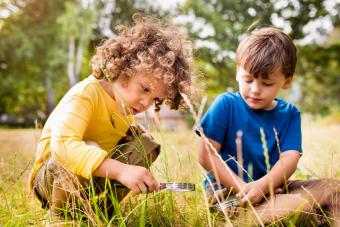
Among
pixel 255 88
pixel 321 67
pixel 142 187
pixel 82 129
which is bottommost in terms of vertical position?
pixel 321 67

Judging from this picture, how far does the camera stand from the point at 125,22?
1438 cm

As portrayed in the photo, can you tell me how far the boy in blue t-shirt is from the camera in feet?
6.54

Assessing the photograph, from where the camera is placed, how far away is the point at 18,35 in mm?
17844

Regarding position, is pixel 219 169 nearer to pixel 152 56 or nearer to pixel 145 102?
pixel 145 102

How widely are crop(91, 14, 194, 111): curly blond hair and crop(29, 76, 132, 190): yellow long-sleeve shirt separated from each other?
0.13m

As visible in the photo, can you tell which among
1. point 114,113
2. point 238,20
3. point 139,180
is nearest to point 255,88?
point 114,113

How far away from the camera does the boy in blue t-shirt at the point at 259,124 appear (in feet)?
6.54

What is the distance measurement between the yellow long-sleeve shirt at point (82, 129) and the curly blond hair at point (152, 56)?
13 centimetres

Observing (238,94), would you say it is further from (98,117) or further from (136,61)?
(98,117)

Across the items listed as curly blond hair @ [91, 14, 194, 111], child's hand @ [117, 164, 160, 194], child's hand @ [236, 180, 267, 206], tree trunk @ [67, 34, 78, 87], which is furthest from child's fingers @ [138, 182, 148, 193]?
tree trunk @ [67, 34, 78, 87]

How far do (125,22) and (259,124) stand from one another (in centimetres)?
1271

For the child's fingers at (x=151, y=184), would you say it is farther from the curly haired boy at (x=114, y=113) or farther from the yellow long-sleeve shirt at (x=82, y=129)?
the yellow long-sleeve shirt at (x=82, y=129)

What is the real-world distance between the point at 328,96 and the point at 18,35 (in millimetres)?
16351

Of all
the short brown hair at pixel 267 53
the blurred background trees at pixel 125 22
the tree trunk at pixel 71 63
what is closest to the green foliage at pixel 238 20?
the blurred background trees at pixel 125 22
